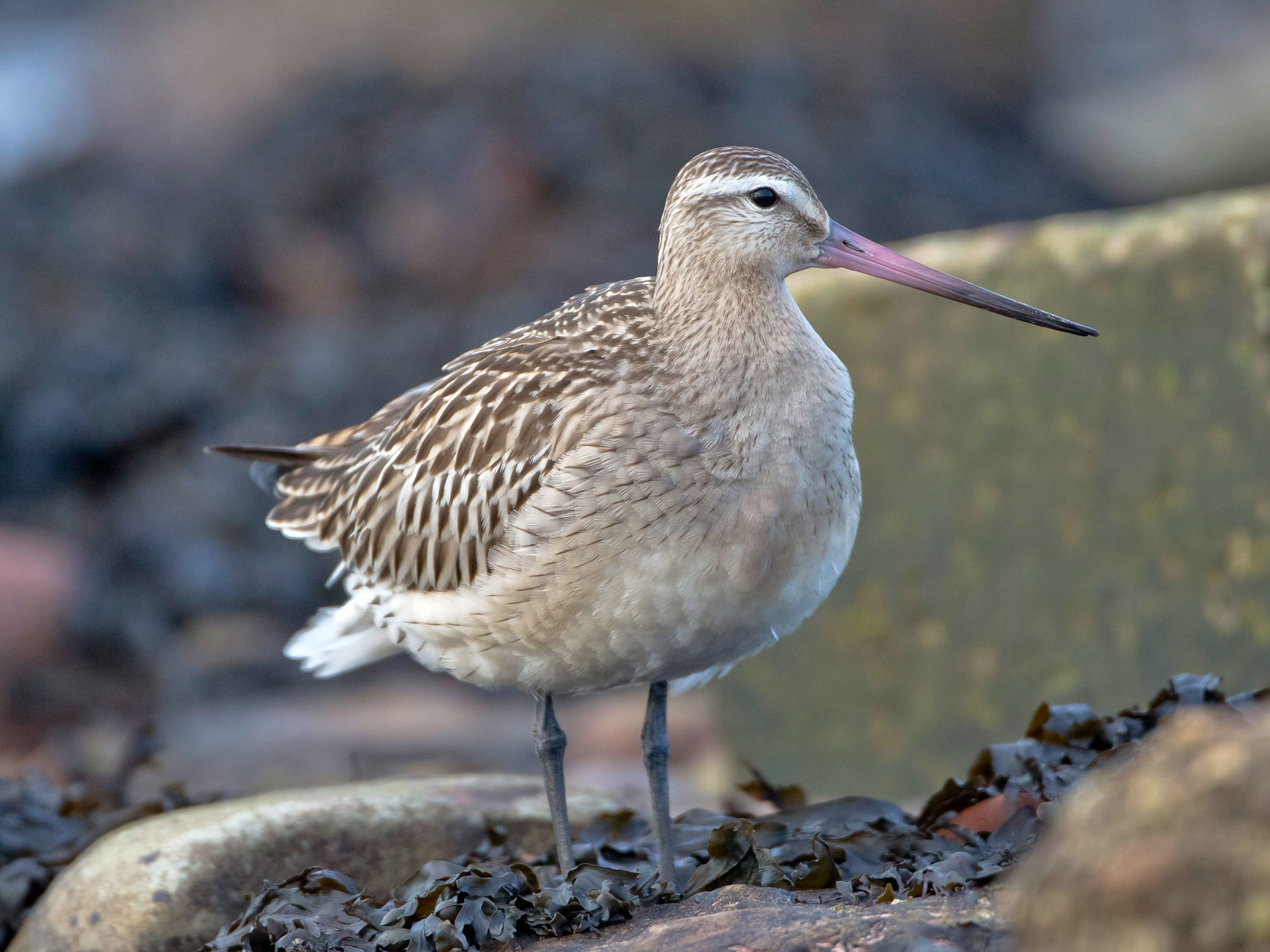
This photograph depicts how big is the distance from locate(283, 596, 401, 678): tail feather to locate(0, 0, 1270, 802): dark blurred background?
286 cm

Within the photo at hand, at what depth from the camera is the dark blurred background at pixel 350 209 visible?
10484 mm

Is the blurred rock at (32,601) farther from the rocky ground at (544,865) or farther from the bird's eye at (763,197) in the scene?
the bird's eye at (763,197)

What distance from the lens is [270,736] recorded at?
954 centimetres

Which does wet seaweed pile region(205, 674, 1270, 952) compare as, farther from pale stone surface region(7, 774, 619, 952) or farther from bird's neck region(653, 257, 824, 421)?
bird's neck region(653, 257, 824, 421)

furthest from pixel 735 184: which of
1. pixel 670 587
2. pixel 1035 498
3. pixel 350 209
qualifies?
pixel 350 209

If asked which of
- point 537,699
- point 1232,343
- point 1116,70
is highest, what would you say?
point 1116,70

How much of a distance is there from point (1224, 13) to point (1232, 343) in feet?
66.3

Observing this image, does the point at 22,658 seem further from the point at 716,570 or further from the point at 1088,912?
the point at 1088,912

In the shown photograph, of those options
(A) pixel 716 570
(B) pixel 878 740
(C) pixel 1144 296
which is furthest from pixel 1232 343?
(A) pixel 716 570

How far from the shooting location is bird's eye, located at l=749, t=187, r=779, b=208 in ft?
14.8

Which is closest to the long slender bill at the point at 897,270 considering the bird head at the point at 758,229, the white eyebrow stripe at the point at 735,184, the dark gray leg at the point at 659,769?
the bird head at the point at 758,229

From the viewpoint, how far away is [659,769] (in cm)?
493

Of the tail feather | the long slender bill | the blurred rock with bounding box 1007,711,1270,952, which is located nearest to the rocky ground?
the tail feather

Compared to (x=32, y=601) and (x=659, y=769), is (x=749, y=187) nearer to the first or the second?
(x=659, y=769)
